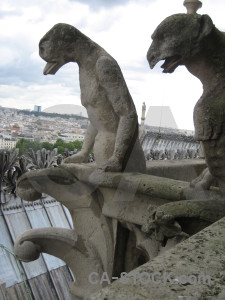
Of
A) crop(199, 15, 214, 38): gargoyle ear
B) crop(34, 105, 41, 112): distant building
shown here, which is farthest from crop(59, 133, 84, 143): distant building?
crop(199, 15, 214, 38): gargoyle ear

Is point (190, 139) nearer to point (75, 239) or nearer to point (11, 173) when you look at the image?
point (11, 173)

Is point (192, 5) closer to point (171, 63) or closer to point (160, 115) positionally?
point (160, 115)

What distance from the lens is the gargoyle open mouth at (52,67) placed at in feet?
9.11

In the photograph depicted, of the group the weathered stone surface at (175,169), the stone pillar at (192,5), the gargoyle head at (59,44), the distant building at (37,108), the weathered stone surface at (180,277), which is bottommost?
the weathered stone surface at (180,277)

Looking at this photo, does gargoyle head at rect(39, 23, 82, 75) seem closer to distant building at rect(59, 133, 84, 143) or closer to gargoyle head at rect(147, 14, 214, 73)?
gargoyle head at rect(147, 14, 214, 73)

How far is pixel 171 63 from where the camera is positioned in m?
1.94

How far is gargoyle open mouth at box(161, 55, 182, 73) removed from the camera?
1.93 m

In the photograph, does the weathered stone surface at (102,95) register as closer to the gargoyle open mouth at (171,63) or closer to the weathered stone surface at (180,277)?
the gargoyle open mouth at (171,63)

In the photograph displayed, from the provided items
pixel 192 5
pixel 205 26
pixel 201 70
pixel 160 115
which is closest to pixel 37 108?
pixel 160 115

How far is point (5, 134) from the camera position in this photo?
5.29 m

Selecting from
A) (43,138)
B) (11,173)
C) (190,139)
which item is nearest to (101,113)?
(11,173)

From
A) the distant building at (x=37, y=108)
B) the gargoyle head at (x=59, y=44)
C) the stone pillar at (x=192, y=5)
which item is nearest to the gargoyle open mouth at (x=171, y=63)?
the gargoyle head at (x=59, y=44)

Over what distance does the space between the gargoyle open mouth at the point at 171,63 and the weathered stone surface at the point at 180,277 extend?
0.96 metres

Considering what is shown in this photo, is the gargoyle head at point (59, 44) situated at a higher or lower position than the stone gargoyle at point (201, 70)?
higher
